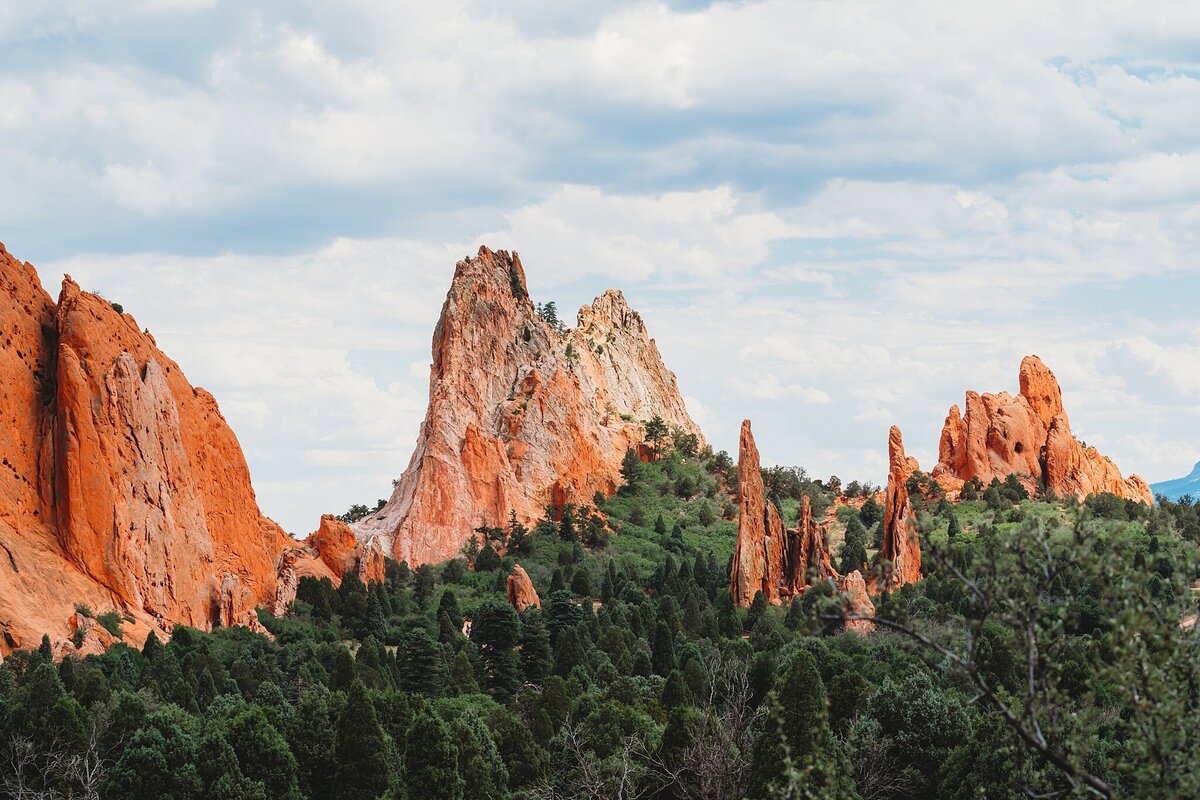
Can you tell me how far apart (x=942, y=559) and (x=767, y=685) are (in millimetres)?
42982

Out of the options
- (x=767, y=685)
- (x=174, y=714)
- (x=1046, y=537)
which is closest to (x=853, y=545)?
(x=767, y=685)

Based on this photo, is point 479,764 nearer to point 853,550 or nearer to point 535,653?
point 535,653

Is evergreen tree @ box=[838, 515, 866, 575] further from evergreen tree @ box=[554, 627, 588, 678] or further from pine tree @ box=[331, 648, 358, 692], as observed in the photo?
pine tree @ box=[331, 648, 358, 692]

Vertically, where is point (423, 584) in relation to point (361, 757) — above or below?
above

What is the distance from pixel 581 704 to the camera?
177ft

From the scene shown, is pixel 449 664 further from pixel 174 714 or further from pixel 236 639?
pixel 174 714

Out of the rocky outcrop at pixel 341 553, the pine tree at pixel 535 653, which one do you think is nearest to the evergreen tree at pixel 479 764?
the pine tree at pixel 535 653

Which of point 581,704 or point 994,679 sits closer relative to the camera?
point 994,679

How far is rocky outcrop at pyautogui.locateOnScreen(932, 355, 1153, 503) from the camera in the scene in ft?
331

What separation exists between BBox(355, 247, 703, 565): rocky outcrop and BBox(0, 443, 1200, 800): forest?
14007mm

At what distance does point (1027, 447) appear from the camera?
102m

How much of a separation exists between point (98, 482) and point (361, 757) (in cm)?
3275

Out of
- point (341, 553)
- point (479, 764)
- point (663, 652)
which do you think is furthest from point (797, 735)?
point (341, 553)

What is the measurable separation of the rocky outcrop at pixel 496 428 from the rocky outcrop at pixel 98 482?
26012mm
